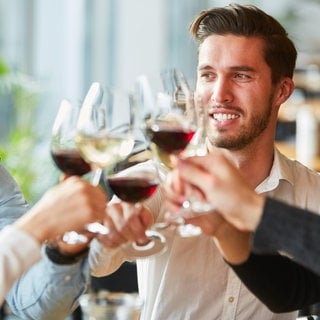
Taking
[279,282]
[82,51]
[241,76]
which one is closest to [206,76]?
[241,76]

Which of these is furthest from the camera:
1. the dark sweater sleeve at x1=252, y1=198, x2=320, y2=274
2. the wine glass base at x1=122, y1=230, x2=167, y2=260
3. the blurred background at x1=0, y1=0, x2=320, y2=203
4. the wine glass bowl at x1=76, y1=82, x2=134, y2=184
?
the blurred background at x1=0, y1=0, x2=320, y2=203

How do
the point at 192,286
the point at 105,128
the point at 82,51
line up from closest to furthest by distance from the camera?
the point at 105,128, the point at 192,286, the point at 82,51

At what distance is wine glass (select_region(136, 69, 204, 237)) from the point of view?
149 cm

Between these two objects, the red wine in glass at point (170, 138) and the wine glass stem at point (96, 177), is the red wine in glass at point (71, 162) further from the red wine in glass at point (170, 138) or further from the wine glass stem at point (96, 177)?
the red wine in glass at point (170, 138)

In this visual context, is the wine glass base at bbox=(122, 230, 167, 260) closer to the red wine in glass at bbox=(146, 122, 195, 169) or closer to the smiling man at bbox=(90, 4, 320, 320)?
the red wine in glass at bbox=(146, 122, 195, 169)

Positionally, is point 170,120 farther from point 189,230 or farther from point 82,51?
point 82,51

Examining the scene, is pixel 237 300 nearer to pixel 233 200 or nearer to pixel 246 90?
pixel 246 90

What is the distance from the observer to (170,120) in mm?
1503

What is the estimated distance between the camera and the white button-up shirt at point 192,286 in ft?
6.97

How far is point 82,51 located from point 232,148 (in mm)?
4712

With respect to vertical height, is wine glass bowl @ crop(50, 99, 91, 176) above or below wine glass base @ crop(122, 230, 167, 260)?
above

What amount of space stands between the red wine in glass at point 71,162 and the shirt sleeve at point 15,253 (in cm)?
18

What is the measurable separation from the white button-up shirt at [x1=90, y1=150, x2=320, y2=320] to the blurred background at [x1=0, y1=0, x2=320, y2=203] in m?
3.20

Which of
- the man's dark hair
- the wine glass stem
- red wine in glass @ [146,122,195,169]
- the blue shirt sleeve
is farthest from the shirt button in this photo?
the man's dark hair
